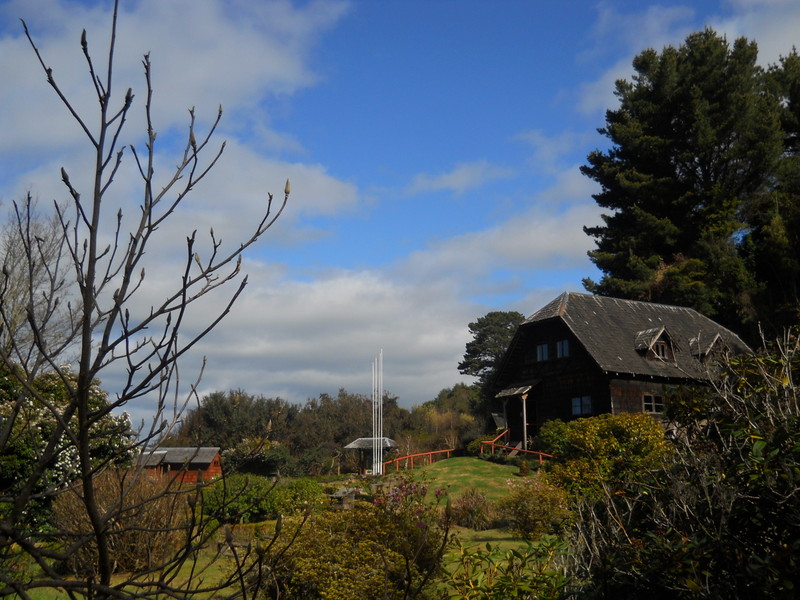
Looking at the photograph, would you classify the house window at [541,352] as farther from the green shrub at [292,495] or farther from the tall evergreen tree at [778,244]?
the green shrub at [292,495]

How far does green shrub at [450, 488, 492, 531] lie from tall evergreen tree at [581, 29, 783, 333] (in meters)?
24.5

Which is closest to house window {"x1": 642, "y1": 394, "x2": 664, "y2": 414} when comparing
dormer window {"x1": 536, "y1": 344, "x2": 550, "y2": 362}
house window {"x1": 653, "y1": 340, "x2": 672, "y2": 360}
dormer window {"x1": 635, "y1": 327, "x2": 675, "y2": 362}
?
dormer window {"x1": 635, "y1": 327, "x2": 675, "y2": 362}

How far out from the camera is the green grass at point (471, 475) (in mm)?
24647

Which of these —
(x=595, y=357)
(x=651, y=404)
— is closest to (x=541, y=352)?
(x=595, y=357)

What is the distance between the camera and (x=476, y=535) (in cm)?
Answer: 1717

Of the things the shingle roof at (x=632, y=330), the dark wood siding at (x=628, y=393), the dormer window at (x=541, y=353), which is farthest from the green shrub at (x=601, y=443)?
the dormer window at (x=541, y=353)

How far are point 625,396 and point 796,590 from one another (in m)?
25.8

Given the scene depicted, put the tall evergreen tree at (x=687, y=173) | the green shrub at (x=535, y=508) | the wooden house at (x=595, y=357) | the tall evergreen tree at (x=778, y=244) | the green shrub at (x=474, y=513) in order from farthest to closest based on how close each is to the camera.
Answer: the tall evergreen tree at (x=687, y=173), the tall evergreen tree at (x=778, y=244), the wooden house at (x=595, y=357), the green shrub at (x=474, y=513), the green shrub at (x=535, y=508)

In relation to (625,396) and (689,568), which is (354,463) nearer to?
(625,396)

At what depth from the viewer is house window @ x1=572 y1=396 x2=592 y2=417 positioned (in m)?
30.1

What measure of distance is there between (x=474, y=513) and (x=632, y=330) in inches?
665

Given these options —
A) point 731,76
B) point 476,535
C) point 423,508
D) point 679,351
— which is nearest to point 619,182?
point 731,76

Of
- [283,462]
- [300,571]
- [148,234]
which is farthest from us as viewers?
[283,462]

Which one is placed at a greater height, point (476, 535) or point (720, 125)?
point (720, 125)
